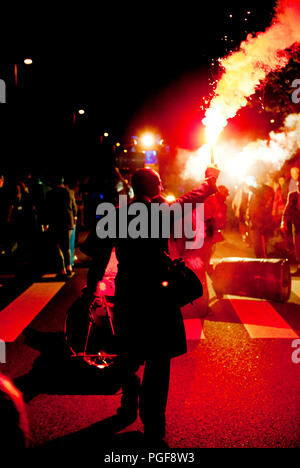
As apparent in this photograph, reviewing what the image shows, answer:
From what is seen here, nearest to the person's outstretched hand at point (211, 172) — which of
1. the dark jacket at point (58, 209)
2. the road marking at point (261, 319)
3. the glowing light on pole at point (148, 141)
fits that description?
the road marking at point (261, 319)

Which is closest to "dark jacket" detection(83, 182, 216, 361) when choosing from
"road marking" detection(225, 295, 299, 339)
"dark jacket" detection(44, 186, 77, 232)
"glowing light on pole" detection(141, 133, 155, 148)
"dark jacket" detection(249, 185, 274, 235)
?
"road marking" detection(225, 295, 299, 339)

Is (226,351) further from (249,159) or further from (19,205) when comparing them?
(249,159)

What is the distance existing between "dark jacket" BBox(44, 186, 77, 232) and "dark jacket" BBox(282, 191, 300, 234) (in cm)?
485

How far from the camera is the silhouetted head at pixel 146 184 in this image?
351cm

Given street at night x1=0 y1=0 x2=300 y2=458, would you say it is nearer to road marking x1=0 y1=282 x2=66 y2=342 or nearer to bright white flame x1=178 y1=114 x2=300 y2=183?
road marking x1=0 y1=282 x2=66 y2=342

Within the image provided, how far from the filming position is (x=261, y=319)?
6.46 metres

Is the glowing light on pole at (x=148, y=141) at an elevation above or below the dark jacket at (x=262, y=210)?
above

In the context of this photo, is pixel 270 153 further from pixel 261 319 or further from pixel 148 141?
pixel 261 319

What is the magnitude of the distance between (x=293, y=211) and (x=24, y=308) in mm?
6192

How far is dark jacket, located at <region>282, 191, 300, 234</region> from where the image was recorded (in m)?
10.0

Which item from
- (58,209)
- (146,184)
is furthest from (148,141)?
(146,184)

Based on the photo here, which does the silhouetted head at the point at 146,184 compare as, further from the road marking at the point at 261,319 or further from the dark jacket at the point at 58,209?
the dark jacket at the point at 58,209

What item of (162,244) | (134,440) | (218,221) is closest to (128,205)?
(162,244)

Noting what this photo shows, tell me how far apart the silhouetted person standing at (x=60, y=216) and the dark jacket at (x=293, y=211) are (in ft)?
15.9
